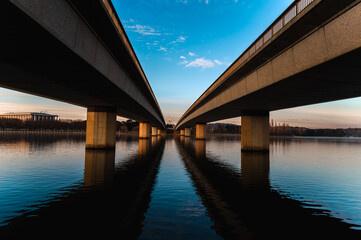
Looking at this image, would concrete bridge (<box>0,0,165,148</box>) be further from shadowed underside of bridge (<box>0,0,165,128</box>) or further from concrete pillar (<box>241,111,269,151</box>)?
concrete pillar (<box>241,111,269,151</box>)

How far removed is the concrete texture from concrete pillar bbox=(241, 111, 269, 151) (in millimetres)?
8405

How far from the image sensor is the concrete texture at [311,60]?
30.6 feet

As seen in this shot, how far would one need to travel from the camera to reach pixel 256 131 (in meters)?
29.1

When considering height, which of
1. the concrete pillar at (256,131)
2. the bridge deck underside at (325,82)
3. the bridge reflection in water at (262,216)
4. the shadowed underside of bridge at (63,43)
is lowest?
the bridge reflection in water at (262,216)

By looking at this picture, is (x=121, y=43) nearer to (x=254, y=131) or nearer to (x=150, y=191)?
(x=150, y=191)

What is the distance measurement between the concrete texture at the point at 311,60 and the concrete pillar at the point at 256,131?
A: 8.41 m

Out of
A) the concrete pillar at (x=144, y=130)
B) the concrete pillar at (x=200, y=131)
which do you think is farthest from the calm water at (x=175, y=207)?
A: the concrete pillar at (x=200, y=131)

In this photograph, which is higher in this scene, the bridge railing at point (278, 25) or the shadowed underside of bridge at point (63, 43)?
the bridge railing at point (278, 25)

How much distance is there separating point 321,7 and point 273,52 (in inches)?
211

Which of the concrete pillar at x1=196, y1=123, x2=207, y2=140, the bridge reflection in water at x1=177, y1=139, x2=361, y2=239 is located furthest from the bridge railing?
the concrete pillar at x1=196, y1=123, x2=207, y2=140

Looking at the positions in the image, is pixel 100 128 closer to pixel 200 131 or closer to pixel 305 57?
pixel 305 57

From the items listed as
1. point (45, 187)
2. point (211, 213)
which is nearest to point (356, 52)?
point (211, 213)

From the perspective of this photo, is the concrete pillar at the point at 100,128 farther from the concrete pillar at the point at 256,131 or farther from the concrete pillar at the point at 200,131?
the concrete pillar at the point at 200,131

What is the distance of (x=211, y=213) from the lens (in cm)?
716
